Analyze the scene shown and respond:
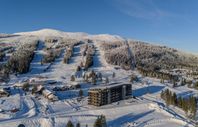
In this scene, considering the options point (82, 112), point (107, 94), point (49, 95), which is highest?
point (107, 94)

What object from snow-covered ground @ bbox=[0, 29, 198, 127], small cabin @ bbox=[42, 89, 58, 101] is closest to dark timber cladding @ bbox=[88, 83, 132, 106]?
snow-covered ground @ bbox=[0, 29, 198, 127]

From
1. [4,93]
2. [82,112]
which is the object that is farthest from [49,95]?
[82,112]

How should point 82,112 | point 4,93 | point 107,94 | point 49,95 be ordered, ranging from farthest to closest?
point 4,93 → point 49,95 → point 107,94 → point 82,112

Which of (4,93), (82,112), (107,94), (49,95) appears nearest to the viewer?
(82,112)

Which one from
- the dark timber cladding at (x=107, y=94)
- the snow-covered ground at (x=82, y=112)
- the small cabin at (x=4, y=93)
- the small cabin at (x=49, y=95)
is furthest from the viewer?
the small cabin at (x=4, y=93)

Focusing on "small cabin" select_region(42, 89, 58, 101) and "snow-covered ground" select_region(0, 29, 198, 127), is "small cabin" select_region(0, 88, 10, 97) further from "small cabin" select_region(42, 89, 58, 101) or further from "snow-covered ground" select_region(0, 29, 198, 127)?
"small cabin" select_region(42, 89, 58, 101)

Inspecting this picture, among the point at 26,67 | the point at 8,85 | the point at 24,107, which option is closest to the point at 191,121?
the point at 24,107

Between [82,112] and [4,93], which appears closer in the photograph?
[82,112]

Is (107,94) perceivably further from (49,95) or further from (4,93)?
(4,93)

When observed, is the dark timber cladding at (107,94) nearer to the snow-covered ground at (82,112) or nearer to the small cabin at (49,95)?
the snow-covered ground at (82,112)

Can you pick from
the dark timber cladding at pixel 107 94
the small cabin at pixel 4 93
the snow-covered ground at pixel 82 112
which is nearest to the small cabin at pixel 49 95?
the snow-covered ground at pixel 82 112
